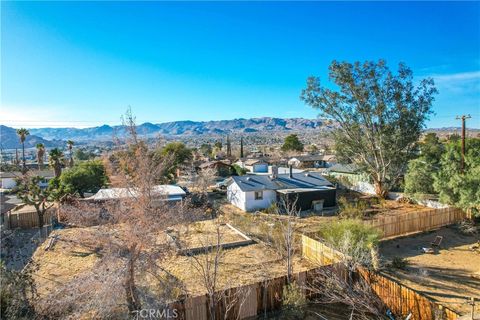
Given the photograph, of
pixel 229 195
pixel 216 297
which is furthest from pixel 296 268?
pixel 229 195

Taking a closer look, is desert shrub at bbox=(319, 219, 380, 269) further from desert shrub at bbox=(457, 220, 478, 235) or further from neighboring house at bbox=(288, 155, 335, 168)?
neighboring house at bbox=(288, 155, 335, 168)

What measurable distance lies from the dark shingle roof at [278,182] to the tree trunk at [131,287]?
17.4m

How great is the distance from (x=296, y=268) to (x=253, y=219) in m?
9.35

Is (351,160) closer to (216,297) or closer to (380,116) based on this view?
(380,116)

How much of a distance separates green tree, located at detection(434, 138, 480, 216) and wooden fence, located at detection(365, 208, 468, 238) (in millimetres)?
1142

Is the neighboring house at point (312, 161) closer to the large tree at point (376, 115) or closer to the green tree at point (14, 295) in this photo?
Result: the large tree at point (376, 115)

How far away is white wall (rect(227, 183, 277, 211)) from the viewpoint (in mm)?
25766

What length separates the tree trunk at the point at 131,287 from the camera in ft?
26.9

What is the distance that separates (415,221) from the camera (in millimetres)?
18234

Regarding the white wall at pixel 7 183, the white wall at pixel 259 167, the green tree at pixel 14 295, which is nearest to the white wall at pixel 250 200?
the green tree at pixel 14 295

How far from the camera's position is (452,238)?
1758 centimetres

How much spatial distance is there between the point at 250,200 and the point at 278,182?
3.56 meters

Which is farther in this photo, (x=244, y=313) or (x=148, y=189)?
(x=244, y=313)

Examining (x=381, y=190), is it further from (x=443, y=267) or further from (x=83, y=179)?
(x=83, y=179)
